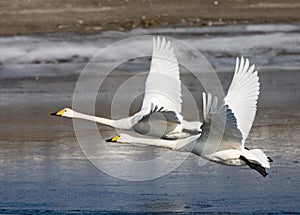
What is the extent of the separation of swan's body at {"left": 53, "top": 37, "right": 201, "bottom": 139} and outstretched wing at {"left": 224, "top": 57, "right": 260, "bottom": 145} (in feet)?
3.01

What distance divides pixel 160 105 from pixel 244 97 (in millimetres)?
1712

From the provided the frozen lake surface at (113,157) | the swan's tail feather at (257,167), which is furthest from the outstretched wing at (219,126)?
the frozen lake surface at (113,157)

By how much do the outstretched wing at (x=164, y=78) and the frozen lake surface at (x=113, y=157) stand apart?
0.62 meters

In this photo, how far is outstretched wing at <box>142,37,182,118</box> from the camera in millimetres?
10875

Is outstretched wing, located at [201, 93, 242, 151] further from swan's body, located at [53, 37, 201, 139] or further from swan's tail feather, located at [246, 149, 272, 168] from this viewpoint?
swan's body, located at [53, 37, 201, 139]

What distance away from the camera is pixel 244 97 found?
9141 mm

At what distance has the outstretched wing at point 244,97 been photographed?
9.07 meters

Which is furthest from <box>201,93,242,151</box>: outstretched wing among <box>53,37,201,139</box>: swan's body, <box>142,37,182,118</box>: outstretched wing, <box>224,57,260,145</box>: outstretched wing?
<box>142,37,182,118</box>: outstretched wing

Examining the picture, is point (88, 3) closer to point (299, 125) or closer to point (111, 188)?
point (299, 125)

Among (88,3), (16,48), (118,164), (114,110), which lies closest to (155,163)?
(118,164)

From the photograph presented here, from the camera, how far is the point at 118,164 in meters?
10.3

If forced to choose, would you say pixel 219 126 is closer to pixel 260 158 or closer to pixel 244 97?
pixel 260 158

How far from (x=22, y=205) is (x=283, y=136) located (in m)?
3.71

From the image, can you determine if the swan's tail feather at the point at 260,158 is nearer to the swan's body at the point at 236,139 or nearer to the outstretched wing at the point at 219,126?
the swan's body at the point at 236,139
